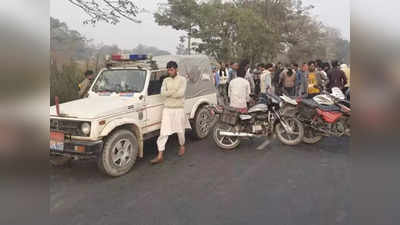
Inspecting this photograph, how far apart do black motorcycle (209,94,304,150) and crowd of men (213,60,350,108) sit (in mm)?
448

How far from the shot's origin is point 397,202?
4.16 ft

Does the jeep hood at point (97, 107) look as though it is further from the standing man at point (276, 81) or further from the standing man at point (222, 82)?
the standing man at point (276, 81)

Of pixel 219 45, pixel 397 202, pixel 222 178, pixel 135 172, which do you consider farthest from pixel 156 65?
pixel 219 45

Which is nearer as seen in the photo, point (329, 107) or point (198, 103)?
point (329, 107)

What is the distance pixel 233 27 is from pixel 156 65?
14.8 m

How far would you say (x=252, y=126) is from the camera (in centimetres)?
542

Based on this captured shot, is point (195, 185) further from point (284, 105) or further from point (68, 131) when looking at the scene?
point (284, 105)

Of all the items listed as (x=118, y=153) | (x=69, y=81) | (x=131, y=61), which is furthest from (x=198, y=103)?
(x=69, y=81)

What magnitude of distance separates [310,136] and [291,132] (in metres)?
0.46

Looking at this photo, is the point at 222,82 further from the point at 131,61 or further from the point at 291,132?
the point at 131,61

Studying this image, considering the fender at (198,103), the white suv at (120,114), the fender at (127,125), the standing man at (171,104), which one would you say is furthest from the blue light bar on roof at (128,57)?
the fender at (198,103)

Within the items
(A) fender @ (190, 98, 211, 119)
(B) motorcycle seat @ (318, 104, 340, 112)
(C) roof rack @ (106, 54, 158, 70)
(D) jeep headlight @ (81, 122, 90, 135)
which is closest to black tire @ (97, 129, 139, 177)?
(D) jeep headlight @ (81, 122, 90, 135)

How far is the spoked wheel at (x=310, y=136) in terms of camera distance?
17.9 feet

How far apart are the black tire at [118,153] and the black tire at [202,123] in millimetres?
1833
